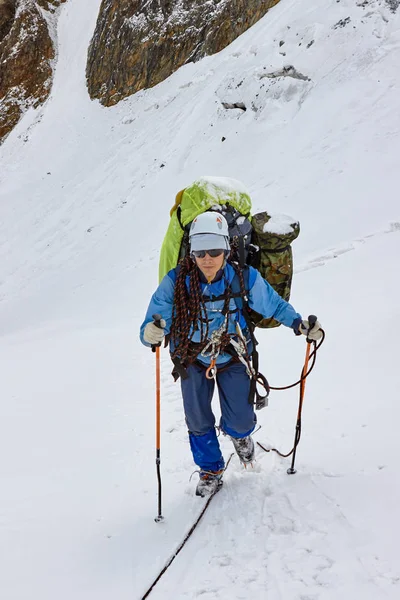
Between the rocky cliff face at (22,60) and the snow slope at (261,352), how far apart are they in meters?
12.8

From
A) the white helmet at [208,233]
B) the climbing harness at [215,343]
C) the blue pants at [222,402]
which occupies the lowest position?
the blue pants at [222,402]

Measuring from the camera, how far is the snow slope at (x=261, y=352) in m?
2.66

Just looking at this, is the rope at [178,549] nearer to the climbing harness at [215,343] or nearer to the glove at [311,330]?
the climbing harness at [215,343]

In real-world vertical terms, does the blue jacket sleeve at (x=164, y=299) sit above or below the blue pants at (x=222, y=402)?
above

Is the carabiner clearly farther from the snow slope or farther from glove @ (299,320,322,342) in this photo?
the snow slope

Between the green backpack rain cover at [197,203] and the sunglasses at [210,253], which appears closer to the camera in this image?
the sunglasses at [210,253]

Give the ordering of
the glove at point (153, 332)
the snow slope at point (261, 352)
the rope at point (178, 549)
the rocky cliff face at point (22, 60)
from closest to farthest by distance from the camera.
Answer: the rope at point (178, 549) → the snow slope at point (261, 352) → the glove at point (153, 332) → the rocky cliff face at point (22, 60)

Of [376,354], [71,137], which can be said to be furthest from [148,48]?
[376,354]

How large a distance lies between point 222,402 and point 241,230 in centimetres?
127

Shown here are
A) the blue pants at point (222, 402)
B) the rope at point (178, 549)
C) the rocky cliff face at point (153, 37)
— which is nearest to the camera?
the rope at point (178, 549)

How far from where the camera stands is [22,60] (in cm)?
3092

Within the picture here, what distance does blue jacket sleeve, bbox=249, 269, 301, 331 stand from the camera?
2.89 m

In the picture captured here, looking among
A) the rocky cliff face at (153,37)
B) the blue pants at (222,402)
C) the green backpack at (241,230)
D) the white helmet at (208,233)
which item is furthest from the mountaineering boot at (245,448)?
the rocky cliff face at (153,37)

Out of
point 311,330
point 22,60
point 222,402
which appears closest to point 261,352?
point 222,402
